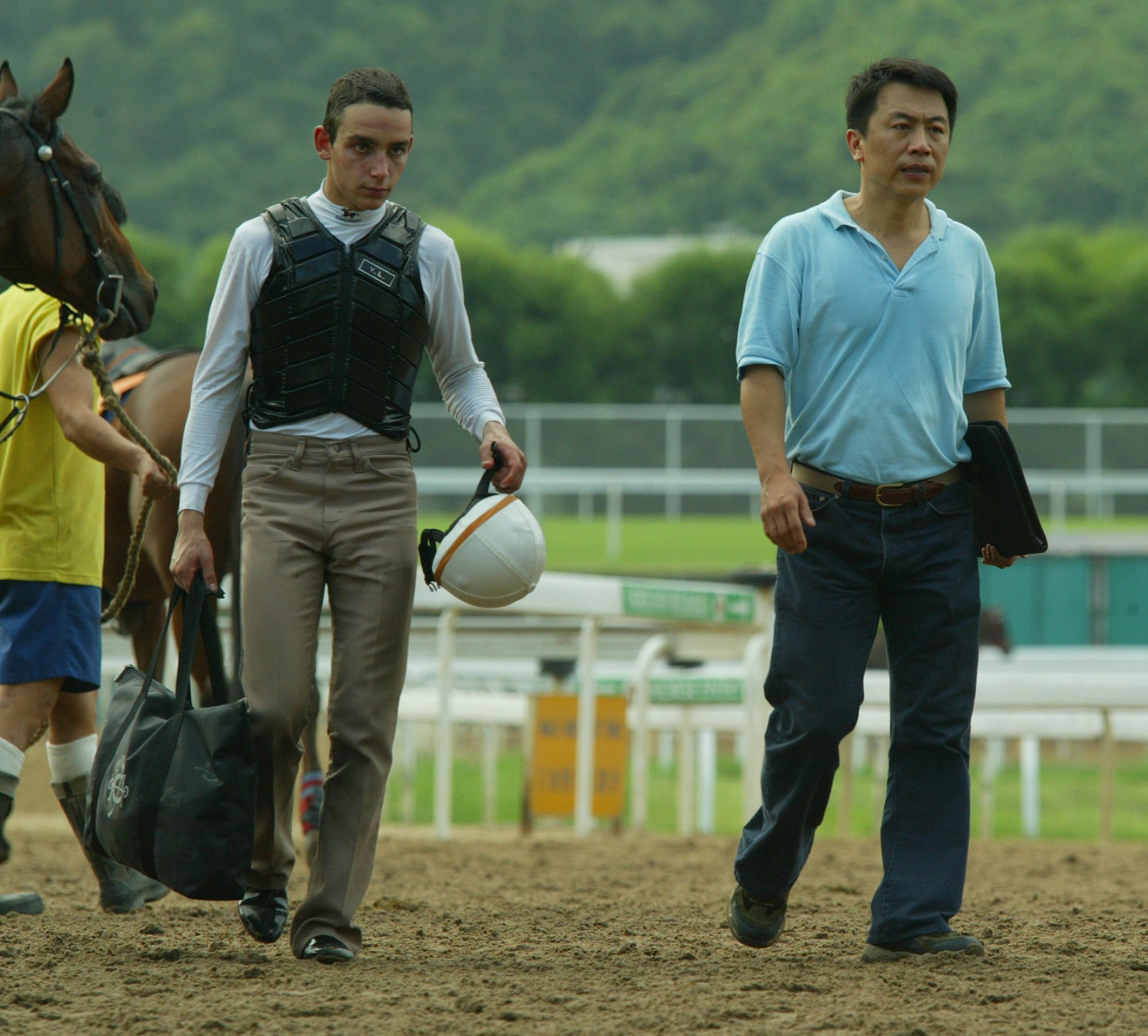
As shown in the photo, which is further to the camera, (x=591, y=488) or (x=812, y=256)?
(x=591, y=488)

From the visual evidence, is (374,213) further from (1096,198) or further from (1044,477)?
(1096,198)

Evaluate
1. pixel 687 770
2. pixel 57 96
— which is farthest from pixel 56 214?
pixel 687 770

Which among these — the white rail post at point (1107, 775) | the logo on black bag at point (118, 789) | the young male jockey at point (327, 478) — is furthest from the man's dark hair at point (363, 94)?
the white rail post at point (1107, 775)

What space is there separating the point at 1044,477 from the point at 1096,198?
49785mm

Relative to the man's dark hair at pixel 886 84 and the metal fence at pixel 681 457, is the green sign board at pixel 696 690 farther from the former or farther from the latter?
the metal fence at pixel 681 457

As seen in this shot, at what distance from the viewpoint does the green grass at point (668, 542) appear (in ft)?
92.6

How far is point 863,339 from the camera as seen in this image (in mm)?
4375

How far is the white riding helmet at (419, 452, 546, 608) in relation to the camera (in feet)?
14.2

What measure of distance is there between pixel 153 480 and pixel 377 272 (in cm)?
83

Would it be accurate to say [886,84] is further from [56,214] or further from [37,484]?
[37,484]

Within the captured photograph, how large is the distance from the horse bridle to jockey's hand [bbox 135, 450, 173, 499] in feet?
1.49

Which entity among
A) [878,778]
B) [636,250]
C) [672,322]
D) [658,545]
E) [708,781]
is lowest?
[878,778]

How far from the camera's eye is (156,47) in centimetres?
9788

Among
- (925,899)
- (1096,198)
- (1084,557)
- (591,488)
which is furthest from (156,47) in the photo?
(925,899)
